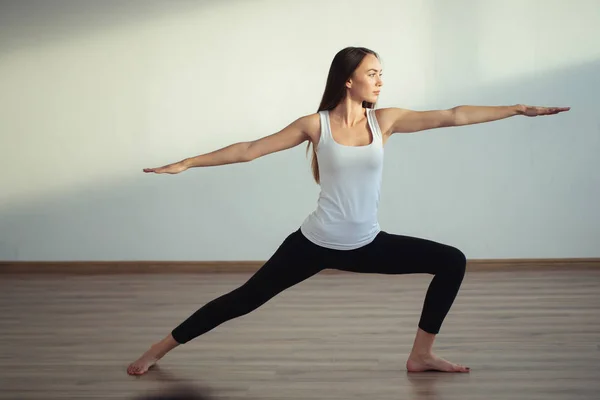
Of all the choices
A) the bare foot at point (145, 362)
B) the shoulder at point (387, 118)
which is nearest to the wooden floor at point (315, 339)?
the bare foot at point (145, 362)

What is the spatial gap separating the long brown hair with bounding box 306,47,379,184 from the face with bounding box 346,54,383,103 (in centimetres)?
2

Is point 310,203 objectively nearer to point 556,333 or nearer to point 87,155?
point 87,155

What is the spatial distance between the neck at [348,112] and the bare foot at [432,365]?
817 millimetres

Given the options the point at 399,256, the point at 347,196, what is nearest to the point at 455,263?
the point at 399,256

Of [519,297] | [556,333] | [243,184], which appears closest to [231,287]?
[243,184]

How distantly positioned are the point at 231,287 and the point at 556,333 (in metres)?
1.99

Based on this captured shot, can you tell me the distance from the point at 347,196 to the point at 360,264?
23 cm

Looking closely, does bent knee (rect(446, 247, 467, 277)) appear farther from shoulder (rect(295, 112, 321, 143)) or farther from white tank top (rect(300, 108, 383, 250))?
shoulder (rect(295, 112, 321, 143))

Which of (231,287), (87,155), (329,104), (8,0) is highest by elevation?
(8,0)

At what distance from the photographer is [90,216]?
18.5ft

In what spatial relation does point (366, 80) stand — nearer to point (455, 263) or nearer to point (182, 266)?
point (455, 263)

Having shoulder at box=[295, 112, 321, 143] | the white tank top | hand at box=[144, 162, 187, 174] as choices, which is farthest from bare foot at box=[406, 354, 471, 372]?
hand at box=[144, 162, 187, 174]

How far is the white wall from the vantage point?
17.5ft

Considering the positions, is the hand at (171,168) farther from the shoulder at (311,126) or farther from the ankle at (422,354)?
the ankle at (422,354)
